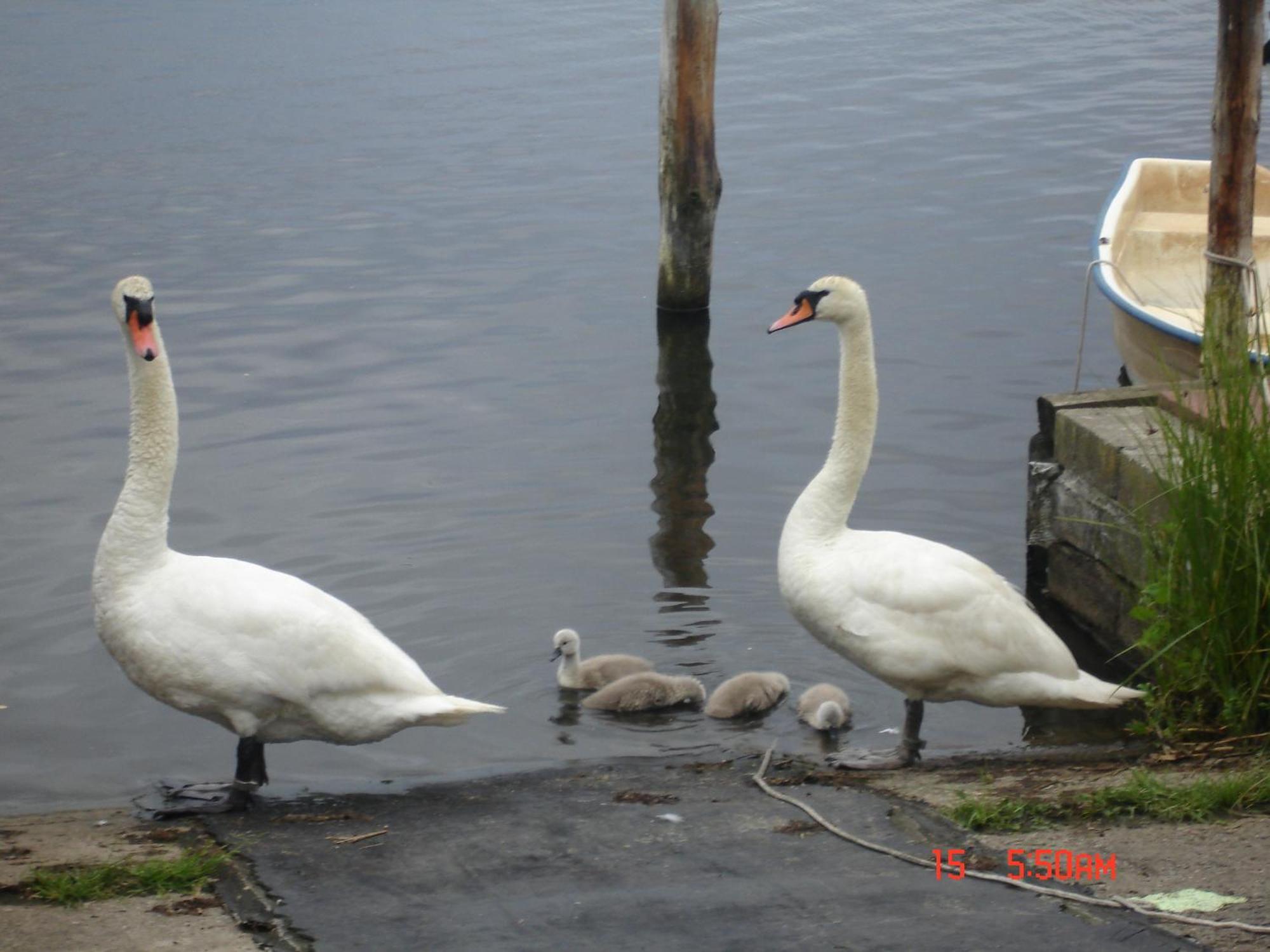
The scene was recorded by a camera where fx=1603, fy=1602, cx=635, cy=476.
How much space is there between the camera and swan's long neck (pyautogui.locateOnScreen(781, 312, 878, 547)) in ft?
21.4

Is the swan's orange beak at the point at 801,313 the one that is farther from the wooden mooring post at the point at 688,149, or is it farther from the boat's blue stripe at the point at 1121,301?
the wooden mooring post at the point at 688,149

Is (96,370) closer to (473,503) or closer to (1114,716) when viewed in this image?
(473,503)

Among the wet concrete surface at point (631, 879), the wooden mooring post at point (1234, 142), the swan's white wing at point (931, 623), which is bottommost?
the wet concrete surface at point (631, 879)

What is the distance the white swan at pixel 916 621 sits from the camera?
615cm

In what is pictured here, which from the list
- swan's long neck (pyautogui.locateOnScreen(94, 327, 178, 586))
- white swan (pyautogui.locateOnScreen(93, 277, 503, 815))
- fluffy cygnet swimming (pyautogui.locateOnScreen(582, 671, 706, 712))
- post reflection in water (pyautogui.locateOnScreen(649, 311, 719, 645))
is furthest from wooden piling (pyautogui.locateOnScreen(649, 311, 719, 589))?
swan's long neck (pyautogui.locateOnScreen(94, 327, 178, 586))

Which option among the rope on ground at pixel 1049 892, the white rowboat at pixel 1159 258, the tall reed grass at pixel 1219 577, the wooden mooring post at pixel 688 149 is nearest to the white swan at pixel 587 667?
the rope on ground at pixel 1049 892

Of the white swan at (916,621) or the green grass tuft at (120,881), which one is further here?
the white swan at (916,621)

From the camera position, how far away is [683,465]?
36.6 feet

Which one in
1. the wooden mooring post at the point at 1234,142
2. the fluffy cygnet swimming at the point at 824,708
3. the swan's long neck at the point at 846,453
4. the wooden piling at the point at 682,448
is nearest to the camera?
the swan's long neck at the point at 846,453

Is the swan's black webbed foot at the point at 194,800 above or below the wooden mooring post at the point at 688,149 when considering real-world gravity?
below

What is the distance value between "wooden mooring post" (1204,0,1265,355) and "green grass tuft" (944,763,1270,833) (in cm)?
389

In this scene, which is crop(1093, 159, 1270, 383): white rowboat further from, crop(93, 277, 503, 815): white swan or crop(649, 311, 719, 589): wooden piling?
crop(93, 277, 503, 815): white swan
